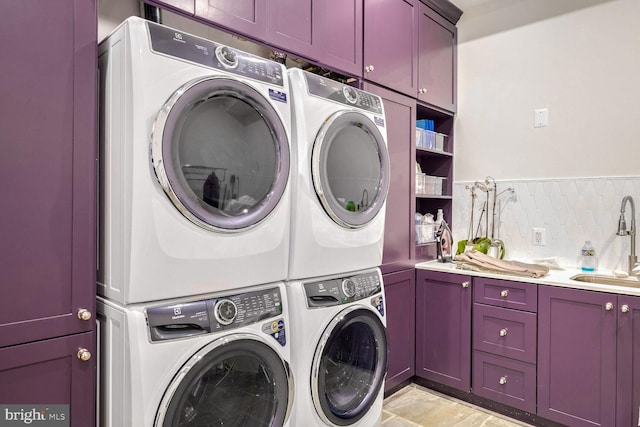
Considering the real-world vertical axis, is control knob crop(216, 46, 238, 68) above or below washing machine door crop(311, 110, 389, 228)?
above

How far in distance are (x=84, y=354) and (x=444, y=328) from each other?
213 cm

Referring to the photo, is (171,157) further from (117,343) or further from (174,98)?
(117,343)

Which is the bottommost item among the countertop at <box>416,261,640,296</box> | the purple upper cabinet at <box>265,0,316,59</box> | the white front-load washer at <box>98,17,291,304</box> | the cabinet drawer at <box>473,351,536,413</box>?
the cabinet drawer at <box>473,351,536,413</box>

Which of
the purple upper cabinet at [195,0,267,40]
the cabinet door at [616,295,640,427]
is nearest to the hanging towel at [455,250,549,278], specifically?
the cabinet door at [616,295,640,427]

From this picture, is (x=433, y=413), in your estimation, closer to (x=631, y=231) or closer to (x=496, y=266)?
(x=496, y=266)

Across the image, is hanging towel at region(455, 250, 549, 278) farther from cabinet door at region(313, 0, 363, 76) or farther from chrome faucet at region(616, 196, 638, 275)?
cabinet door at region(313, 0, 363, 76)

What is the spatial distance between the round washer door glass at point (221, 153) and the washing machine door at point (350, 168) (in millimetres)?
204

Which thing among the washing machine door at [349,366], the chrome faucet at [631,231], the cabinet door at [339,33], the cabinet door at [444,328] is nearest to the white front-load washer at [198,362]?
the washing machine door at [349,366]

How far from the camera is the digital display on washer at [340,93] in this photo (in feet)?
5.81

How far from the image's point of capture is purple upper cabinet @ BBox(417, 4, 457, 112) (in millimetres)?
2896

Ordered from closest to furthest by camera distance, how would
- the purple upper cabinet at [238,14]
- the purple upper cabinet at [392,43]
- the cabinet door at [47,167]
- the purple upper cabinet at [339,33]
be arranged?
1. the cabinet door at [47,167]
2. the purple upper cabinet at [238,14]
3. the purple upper cabinet at [339,33]
4. the purple upper cabinet at [392,43]

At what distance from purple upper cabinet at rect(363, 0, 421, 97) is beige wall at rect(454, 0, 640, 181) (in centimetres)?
65

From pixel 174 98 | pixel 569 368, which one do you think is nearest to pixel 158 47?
pixel 174 98

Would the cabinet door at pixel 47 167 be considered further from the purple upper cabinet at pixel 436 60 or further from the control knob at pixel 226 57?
the purple upper cabinet at pixel 436 60
